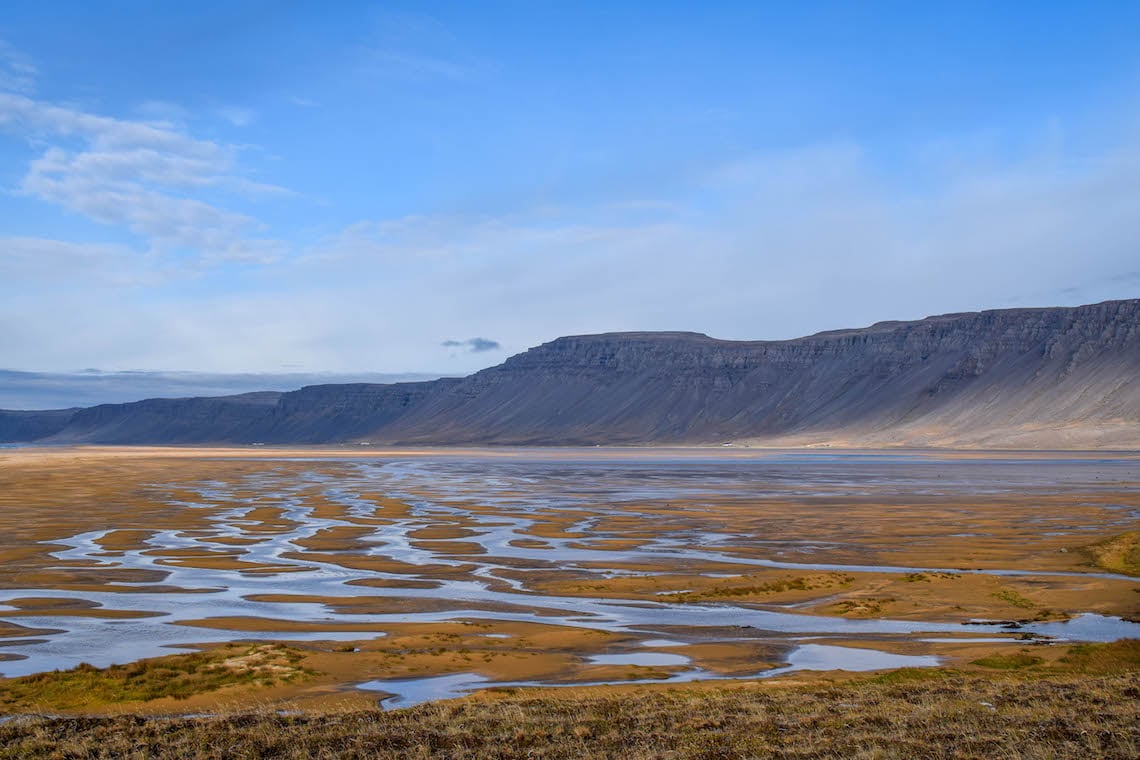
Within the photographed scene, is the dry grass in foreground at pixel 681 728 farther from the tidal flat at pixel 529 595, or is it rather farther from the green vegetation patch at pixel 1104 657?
the green vegetation patch at pixel 1104 657

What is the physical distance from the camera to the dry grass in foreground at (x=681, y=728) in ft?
33.5

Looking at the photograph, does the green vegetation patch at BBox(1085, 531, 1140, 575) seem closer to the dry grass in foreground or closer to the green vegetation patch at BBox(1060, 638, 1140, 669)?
the green vegetation patch at BBox(1060, 638, 1140, 669)

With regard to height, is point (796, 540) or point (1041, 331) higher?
point (1041, 331)

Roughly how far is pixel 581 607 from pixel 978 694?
30.6ft

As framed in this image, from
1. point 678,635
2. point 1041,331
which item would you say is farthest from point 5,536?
point 1041,331

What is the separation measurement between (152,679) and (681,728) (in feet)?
24.8

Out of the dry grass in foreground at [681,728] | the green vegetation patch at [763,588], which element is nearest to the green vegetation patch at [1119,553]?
the green vegetation patch at [763,588]

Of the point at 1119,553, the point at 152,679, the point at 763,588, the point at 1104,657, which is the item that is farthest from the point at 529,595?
the point at 1119,553

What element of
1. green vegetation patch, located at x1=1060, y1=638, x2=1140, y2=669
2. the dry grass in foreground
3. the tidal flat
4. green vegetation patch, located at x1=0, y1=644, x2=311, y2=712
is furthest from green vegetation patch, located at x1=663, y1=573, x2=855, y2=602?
green vegetation patch, located at x1=0, y1=644, x2=311, y2=712

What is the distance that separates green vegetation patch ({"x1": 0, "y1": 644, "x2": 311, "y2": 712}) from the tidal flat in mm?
47

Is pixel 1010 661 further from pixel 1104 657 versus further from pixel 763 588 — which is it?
pixel 763 588

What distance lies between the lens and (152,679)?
13.9 metres

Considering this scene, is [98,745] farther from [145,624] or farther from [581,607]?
[581,607]

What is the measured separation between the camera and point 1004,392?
174m
